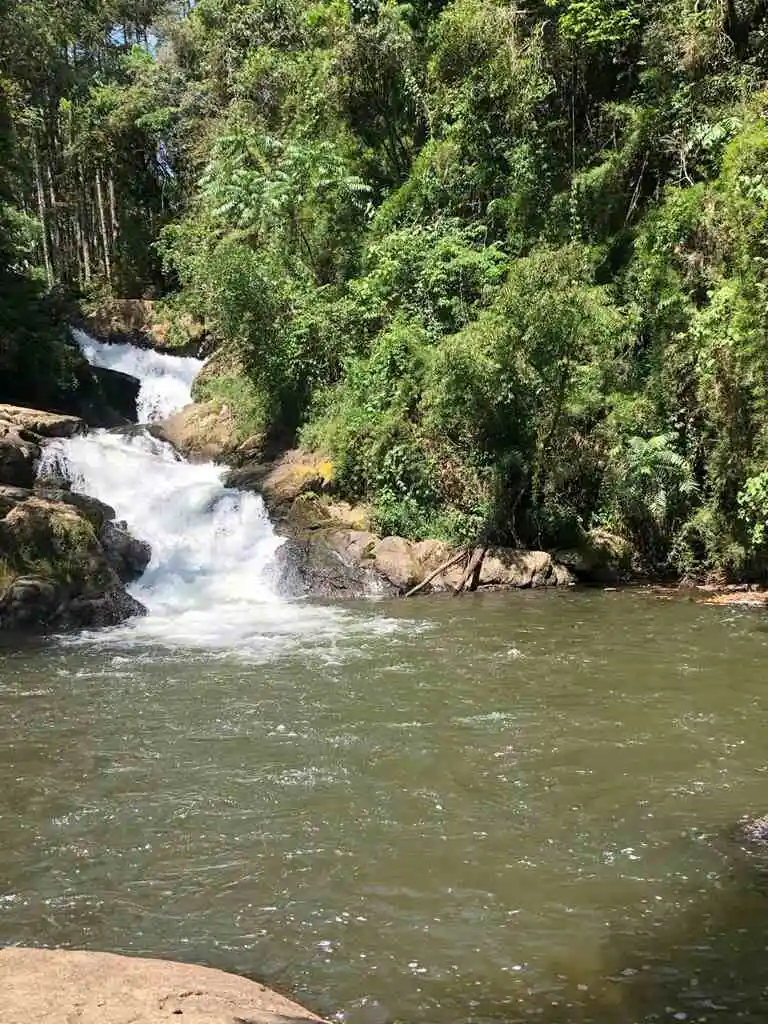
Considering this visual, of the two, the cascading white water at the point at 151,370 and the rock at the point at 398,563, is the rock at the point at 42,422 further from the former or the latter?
the rock at the point at 398,563

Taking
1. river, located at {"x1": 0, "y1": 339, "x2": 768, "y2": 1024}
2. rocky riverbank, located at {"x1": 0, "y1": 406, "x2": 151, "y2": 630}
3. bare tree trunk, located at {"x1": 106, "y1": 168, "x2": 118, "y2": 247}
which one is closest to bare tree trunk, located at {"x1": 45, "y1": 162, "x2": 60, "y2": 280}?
bare tree trunk, located at {"x1": 106, "y1": 168, "x2": 118, "y2": 247}

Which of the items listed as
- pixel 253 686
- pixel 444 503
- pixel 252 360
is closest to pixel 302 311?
pixel 252 360

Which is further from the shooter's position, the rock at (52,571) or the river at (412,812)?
the rock at (52,571)

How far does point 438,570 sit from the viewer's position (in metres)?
16.5

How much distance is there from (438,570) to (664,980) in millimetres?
12122

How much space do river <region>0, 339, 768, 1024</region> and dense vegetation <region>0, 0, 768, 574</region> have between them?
4.78 metres

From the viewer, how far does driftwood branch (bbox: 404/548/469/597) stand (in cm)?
1622

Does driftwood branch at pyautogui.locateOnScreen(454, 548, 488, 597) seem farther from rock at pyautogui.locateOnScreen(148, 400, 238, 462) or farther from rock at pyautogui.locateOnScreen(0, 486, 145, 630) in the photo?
rock at pyautogui.locateOnScreen(148, 400, 238, 462)

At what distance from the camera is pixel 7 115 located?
831 inches

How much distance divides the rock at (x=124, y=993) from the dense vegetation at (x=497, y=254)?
11.5 m

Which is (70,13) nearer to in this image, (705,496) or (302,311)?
(302,311)

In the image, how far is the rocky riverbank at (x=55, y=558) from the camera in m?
13.8

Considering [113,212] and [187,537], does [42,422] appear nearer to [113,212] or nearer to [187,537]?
[187,537]

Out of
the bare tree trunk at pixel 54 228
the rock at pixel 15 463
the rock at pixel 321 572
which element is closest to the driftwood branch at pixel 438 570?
the rock at pixel 321 572
